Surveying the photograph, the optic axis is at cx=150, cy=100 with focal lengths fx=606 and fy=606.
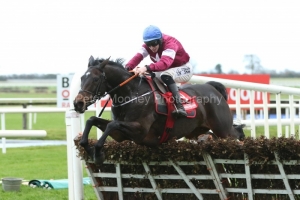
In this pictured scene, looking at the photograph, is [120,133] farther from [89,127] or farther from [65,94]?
[65,94]

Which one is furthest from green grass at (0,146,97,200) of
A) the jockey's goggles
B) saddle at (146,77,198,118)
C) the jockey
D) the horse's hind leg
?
the jockey's goggles

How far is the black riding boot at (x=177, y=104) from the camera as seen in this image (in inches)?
253

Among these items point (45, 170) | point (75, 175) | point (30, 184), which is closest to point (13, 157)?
point (45, 170)

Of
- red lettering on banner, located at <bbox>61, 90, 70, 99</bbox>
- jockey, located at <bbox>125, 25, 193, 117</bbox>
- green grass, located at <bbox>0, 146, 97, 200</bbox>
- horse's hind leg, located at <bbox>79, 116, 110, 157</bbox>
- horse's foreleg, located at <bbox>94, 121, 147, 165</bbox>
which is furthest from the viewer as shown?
red lettering on banner, located at <bbox>61, 90, 70, 99</bbox>

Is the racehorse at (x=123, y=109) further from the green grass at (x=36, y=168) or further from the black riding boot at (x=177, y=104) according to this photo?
the green grass at (x=36, y=168)

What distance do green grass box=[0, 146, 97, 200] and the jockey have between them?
1.79 meters

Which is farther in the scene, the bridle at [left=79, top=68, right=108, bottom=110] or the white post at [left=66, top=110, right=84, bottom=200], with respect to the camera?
the white post at [left=66, top=110, right=84, bottom=200]

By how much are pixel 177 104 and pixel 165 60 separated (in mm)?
490

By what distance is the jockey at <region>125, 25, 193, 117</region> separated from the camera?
6.38 meters

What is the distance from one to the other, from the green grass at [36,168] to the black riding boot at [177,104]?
170cm

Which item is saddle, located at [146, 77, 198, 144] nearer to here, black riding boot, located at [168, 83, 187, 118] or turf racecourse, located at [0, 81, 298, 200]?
black riding boot, located at [168, 83, 187, 118]

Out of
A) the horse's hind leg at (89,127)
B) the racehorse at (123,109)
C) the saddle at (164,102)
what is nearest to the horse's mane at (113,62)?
the racehorse at (123,109)

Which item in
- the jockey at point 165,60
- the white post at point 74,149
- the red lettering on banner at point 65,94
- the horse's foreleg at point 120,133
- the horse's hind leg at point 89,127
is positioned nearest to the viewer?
the horse's foreleg at point 120,133

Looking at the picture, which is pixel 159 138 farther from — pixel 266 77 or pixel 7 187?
pixel 266 77
